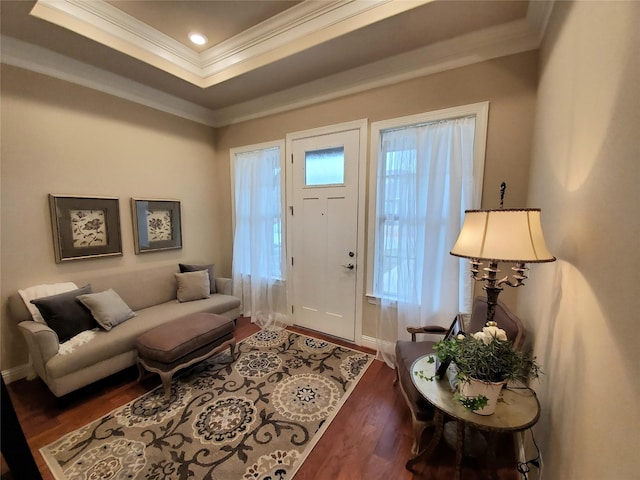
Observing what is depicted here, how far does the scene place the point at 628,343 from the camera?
676 mm

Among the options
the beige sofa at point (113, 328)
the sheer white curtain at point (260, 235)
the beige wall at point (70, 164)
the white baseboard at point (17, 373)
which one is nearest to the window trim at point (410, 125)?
the sheer white curtain at point (260, 235)

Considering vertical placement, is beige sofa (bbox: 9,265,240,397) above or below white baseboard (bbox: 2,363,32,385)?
above

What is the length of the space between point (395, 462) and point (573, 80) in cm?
226

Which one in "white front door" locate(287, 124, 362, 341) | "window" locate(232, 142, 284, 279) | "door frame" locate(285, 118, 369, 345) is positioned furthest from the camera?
"window" locate(232, 142, 284, 279)

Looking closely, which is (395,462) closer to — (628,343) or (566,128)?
(628,343)

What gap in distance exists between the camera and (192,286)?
314 centimetres

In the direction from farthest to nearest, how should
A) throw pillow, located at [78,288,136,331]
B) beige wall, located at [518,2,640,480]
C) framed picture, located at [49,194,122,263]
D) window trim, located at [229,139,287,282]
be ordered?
window trim, located at [229,139,287,282], framed picture, located at [49,194,122,263], throw pillow, located at [78,288,136,331], beige wall, located at [518,2,640,480]

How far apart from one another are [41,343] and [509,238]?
3126 mm

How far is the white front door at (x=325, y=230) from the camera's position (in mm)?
2820

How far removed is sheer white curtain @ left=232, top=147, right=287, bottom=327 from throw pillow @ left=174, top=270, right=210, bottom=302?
0.61m

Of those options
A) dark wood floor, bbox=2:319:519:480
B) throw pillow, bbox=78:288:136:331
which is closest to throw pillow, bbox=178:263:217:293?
throw pillow, bbox=78:288:136:331

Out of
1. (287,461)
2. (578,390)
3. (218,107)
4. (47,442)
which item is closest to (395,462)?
(287,461)

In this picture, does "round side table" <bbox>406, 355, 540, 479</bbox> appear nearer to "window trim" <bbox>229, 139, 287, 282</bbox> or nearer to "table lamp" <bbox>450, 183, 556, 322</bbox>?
"table lamp" <bbox>450, 183, 556, 322</bbox>

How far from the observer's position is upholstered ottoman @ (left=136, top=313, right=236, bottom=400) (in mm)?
2076
